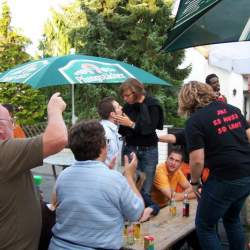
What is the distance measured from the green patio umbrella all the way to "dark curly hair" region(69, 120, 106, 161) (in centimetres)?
304

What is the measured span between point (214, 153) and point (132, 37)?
30.7 ft

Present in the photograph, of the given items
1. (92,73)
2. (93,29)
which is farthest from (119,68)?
(93,29)

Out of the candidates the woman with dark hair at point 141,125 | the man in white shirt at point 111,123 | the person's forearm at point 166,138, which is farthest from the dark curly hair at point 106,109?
the person's forearm at point 166,138

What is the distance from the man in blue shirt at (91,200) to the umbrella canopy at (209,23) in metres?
1.30

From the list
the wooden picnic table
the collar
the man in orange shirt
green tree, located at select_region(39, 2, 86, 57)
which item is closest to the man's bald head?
the wooden picnic table

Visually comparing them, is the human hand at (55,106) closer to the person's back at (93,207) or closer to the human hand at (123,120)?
the person's back at (93,207)

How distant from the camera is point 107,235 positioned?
244 centimetres

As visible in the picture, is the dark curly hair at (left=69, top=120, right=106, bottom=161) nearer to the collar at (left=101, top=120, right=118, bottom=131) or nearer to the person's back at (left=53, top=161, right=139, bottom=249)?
the person's back at (left=53, top=161, right=139, bottom=249)

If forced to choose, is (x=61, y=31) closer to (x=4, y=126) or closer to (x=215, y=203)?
(x=215, y=203)

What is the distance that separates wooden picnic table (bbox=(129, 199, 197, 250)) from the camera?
325 cm

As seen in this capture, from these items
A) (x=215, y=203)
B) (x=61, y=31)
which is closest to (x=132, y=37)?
(x=61, y=31)

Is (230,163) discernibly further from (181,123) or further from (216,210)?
(181,123)

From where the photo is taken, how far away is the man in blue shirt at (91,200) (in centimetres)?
241

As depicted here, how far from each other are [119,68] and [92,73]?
0.58 m
